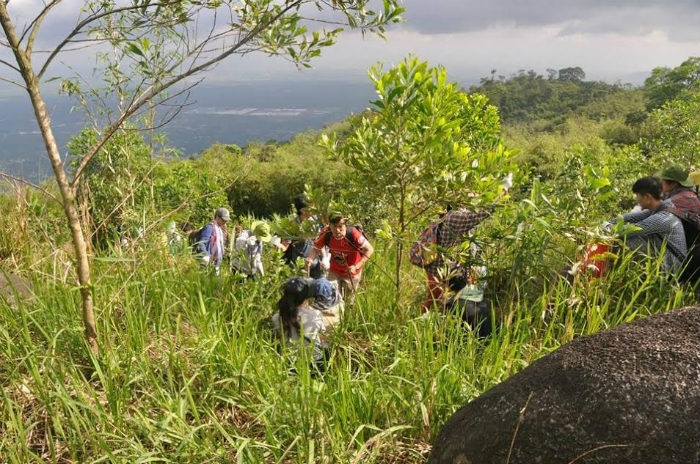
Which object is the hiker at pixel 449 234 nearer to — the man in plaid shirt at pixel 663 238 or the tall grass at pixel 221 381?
the tall grass at pixel 221 381

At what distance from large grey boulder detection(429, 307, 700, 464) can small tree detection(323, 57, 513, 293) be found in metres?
1.16

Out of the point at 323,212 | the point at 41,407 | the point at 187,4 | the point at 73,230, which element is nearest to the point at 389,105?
the point at 323,212

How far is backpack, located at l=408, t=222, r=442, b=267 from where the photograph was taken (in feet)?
9.59

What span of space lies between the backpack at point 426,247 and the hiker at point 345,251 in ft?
2.73

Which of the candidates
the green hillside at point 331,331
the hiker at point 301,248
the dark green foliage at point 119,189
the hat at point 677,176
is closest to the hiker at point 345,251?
the hiker at point 301,248

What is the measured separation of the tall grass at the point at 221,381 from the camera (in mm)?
1889

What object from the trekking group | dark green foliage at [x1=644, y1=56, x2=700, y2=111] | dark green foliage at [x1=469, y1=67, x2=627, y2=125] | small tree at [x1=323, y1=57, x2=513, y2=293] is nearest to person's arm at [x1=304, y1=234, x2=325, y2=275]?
the trekking group

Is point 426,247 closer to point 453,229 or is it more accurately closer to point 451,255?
point 451,255

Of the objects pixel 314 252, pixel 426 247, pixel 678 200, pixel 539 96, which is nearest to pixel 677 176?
pixel 678 200

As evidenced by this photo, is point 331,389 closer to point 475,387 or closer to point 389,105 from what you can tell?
point 475,387

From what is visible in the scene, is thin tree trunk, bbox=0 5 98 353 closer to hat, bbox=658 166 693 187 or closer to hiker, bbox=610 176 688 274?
hiker, bbox=610 176 688 274

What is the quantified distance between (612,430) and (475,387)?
1014mm

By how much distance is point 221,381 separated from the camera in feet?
7.20

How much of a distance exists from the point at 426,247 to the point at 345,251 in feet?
5.57
